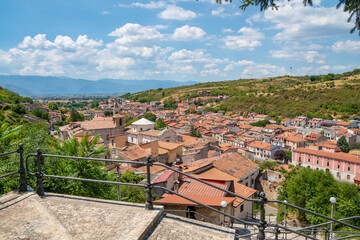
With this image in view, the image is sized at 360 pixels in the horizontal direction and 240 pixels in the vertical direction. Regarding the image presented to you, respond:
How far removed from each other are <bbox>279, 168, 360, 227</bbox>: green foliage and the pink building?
21.6 meters

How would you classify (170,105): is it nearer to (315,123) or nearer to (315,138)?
(315,123)

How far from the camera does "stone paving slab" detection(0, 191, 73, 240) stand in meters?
2.89

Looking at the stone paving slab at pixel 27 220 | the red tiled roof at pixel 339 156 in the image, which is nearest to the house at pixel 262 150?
the red tiled roof at pixel 339 156

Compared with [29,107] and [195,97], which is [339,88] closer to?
[195,97]

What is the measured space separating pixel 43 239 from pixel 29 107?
81.4 meters

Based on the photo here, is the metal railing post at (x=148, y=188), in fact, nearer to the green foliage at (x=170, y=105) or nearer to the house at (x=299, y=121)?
the house at (x=299, y=121)

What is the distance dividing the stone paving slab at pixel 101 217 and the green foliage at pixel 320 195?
1975 centimetres

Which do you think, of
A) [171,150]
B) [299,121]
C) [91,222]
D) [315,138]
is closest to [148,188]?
[91,222]

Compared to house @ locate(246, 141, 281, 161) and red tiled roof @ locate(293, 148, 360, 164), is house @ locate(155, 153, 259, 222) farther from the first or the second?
house @ locate(246, 141, 281, 161)

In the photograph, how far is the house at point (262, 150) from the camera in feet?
182

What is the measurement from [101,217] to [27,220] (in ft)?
3.21

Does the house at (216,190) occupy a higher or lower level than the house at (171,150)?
higher

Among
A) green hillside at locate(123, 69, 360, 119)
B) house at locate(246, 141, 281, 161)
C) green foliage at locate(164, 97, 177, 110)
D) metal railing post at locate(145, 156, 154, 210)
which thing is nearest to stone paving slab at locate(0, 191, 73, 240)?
metal railing post at locate(145, 156, 154, 210)

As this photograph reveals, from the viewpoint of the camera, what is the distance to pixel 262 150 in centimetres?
5650
